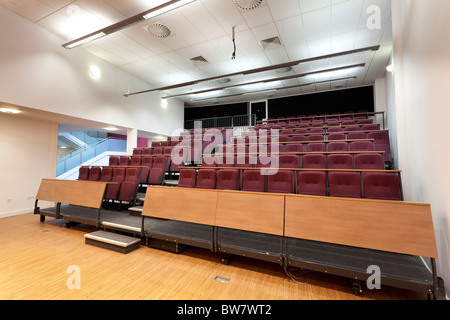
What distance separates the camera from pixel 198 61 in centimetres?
455

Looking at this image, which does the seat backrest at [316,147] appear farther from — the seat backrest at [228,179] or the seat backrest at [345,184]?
the seat backrest at [228,179]

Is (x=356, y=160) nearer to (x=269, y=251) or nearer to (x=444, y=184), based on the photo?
(x=444, y=184)

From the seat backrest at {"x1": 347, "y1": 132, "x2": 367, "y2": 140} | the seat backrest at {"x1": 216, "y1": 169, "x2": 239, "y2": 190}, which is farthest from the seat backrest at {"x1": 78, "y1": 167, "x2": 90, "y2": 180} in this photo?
the seat backrest at {"x1": 347, "y1": 132, "x2": 367, "y2": 140}

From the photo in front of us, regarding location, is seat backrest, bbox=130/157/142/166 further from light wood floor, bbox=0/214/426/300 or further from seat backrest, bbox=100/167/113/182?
light wood floor, bbox=0/214/426/300

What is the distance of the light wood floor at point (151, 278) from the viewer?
Answer: 124 centimetres

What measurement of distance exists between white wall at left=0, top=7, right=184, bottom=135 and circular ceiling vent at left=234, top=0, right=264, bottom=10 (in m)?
3.31

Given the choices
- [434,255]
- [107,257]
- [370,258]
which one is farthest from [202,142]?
[434,255]

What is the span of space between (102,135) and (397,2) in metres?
9.59

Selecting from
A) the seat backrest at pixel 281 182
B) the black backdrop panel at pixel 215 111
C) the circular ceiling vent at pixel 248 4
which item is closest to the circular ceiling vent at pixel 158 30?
the circular ceiling vent at pixel 248 4

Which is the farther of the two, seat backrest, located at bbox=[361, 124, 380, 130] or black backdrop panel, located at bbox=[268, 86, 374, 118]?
black backdrop panel, located at bbox=[268, 86, 374, 118]

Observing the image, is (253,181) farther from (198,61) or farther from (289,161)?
(198,61)

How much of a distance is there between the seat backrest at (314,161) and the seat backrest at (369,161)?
368 millimetres

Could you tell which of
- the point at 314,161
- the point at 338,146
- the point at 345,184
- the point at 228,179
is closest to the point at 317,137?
the point at 338,146

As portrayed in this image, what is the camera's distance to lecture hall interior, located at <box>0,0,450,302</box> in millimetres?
1264
